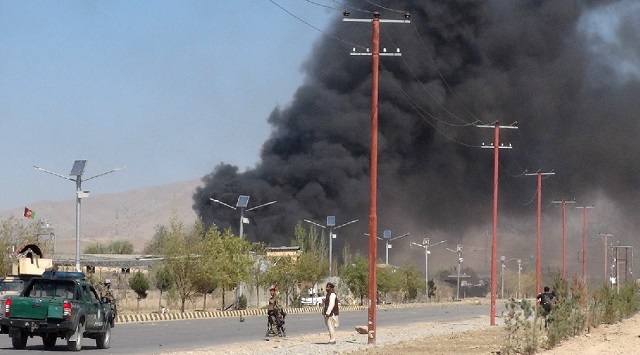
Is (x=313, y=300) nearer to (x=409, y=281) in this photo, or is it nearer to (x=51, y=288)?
(x=409, y=281)

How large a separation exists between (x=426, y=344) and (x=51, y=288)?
9893mm

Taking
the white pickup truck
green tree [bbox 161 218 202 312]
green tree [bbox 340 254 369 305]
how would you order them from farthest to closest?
1. green tree [bbox 340 254 369 305]
2. the white pickup truck
3. green tree [bbox 161 218 202 312]

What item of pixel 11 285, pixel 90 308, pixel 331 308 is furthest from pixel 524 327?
pixel 11 285

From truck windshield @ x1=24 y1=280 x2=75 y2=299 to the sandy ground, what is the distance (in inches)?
120

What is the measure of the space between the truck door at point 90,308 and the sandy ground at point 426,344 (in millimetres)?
2392

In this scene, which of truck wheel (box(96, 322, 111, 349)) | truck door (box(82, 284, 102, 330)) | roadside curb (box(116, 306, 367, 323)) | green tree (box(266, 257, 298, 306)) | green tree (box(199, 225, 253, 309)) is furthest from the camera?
green tree (box(266, 257, 298, 306))

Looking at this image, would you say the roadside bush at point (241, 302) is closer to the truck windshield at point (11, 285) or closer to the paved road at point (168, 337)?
the paved road at point (168, 337)

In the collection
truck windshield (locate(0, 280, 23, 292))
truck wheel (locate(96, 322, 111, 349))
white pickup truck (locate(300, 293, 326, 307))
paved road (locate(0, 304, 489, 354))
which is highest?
truck windshield (locate(0, 280, 23, 292))

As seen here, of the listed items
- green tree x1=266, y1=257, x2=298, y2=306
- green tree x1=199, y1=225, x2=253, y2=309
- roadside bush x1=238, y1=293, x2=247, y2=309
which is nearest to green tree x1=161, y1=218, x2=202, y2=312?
green tree x1=199, y1=225, x2=253, y2=309

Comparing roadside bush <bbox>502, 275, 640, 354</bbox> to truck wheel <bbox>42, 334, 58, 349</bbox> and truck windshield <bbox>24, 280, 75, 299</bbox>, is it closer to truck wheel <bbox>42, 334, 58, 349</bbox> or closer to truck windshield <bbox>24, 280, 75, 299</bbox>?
truck windshield <bbox>24, 280, 75, 299</bbox>

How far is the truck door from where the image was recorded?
2681cm

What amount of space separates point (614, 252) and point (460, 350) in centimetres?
9961

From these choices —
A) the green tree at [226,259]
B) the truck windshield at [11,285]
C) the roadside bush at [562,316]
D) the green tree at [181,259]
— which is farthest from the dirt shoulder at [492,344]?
the green tree at [181,259]

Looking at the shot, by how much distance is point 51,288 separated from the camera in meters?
26.8
